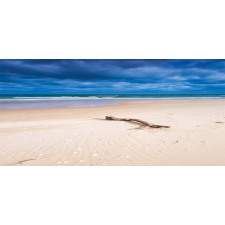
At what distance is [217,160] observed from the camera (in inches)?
106

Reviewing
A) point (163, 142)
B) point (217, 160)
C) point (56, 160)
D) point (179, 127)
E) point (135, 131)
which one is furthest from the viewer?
point (179, 127)

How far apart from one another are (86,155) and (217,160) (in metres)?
2.39

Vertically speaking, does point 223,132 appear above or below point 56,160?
above

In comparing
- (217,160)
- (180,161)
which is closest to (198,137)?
(217,160)

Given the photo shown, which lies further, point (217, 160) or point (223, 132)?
point (223, 132)

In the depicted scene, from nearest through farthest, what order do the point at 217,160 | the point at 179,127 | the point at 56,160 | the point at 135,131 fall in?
the point at 217,160, the point at 56,160, the point at 135,131, the point at 179,127

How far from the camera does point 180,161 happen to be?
2729mm

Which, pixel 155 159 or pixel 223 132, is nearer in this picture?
pixel 155 159

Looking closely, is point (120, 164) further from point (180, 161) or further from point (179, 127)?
point (179, 127)

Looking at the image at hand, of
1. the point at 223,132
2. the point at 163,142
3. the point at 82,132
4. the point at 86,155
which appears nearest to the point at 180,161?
the point at 163,142

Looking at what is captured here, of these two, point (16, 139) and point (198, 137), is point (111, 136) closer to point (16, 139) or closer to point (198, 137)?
point (198, 137)

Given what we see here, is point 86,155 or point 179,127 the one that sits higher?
point 179,127

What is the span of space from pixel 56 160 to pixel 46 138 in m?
1.39

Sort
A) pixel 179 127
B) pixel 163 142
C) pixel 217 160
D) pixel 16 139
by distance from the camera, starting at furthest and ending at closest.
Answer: pixel 179 127, pixel 16 139, pixel 163 142, pixel 217 160
